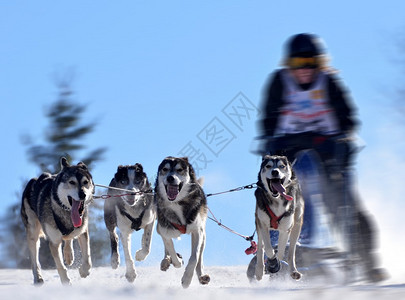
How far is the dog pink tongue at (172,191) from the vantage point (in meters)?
8.30

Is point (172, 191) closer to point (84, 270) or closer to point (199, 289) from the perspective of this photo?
point (84, 270)

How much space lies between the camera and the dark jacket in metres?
7.59

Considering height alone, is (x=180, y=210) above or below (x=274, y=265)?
above

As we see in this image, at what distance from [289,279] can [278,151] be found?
145 cm

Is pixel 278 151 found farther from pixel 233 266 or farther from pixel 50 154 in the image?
pixel 50 154

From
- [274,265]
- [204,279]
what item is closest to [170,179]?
[204,279]

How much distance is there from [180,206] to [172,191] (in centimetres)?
17

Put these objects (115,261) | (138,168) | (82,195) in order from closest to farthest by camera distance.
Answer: (82,195) < (115,261) < (138,168)

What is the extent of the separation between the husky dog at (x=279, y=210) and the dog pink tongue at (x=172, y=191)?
0.80 metres

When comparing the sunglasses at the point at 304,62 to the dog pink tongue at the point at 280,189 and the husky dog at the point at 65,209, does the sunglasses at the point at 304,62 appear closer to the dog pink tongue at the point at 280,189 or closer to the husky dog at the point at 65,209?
the dog pink tongue at the point at 280,189

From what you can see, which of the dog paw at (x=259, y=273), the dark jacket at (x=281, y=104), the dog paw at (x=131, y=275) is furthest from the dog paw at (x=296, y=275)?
the dog paw at (x=131, y=275)

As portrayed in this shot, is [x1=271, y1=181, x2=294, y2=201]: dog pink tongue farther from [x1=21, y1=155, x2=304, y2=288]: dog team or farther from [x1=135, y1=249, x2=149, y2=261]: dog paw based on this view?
[x1=135, y1=249, x2=149, y2=261]: dog paw

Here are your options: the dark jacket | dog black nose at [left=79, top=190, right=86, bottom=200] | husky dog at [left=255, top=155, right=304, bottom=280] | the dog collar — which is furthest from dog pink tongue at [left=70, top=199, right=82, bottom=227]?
the dark jacket

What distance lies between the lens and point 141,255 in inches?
373
